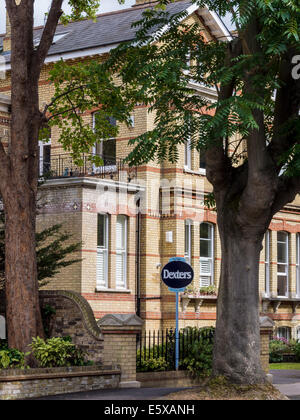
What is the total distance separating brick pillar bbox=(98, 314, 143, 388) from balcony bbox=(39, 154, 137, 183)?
437 inches

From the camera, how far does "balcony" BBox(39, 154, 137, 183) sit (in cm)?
2955

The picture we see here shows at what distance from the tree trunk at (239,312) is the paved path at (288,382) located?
183cm

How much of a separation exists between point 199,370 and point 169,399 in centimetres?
529

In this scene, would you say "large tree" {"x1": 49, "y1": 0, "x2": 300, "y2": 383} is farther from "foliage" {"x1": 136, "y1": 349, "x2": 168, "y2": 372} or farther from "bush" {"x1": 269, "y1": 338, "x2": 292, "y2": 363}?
"bush" {"x1": 269, "y1": 338, "x2": 292, "y2": 363}

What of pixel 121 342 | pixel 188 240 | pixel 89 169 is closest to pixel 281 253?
pixel 188 240

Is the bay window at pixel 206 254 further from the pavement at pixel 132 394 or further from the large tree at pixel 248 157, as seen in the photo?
the large tree at pixel 248 157

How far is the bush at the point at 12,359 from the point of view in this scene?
1655 cm

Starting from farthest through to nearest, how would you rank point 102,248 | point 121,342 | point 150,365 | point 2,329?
point 102,248 < point 150,365 < point 2,329 < point 121,342

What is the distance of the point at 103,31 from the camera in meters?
32.5

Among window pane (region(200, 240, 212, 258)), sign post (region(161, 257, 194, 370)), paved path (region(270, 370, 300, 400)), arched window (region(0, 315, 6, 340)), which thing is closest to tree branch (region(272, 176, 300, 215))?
paved path (region(270, 370, 300, 400))

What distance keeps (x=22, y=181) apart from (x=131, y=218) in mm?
11486

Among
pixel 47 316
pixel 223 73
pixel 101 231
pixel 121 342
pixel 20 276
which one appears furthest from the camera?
pixel 101 231

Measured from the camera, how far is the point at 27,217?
17875 mm

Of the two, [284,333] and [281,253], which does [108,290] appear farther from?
[284,333]
